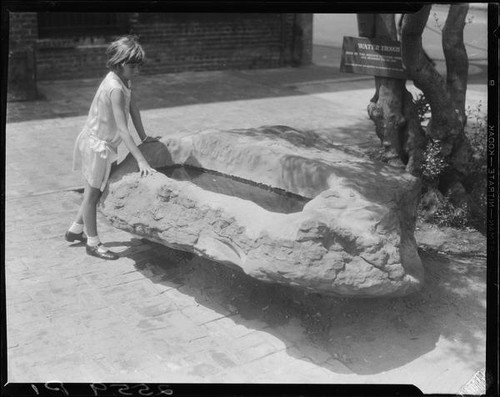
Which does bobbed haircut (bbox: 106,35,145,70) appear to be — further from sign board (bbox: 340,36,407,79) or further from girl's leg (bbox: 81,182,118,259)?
sign board (bbox: 340,36,407,79)

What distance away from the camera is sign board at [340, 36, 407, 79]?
6.21m

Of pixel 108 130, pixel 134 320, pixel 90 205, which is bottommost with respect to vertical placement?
pixel 134 320

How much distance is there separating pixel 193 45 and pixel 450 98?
793cm

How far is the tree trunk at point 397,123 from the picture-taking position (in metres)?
6.64

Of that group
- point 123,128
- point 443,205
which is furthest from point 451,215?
point 123,128

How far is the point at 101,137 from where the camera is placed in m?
5.50

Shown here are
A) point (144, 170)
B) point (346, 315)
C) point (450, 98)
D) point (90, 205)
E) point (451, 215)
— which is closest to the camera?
point (346, 315)

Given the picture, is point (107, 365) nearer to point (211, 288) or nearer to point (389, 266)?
point (211, 288)

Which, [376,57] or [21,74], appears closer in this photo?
[376,57]

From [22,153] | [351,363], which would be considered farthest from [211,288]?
[22,153]

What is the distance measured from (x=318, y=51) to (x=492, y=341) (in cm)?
1417

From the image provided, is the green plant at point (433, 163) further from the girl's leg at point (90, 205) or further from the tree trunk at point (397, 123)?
the girl's leg at point (90, 205)

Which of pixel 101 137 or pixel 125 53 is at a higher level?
pixel 125 53

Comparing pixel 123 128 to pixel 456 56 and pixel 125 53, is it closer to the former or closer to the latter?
pixel 125 53
